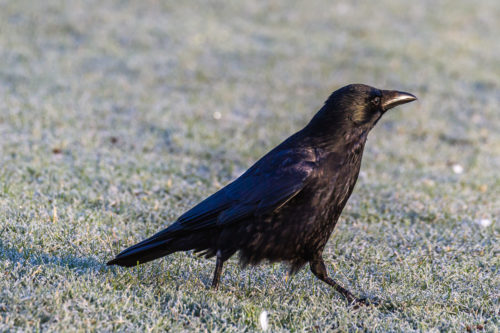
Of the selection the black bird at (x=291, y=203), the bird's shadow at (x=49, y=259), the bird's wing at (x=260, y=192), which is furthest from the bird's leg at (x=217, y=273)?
the bird's shadow at (x=49, y=259)

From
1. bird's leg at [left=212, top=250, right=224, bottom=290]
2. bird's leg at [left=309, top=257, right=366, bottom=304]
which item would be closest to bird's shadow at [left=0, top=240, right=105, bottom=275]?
bird's leg at [left=212, top=250, right=224, bottom=290]

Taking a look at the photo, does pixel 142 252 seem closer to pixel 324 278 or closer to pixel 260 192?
pixel 260 192

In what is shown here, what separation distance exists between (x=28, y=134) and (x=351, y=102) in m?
4.79

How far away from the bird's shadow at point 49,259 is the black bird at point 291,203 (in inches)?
10.0

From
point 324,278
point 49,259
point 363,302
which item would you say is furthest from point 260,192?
point 49,259

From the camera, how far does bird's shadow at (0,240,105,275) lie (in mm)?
3965

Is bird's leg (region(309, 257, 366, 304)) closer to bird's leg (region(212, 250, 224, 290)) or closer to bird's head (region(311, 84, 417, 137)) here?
bird's leg (region(212, 250, 224, 290))

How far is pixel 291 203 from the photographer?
3.78m

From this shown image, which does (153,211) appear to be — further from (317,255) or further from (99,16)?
(99,16)

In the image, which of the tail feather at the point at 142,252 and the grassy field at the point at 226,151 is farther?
the tail feather at the point at 142,252

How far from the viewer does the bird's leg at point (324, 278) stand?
395cm

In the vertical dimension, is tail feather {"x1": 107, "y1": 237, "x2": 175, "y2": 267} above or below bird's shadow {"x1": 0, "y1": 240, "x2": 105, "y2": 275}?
above

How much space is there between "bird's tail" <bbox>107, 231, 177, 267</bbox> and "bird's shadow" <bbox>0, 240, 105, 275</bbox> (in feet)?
0.67

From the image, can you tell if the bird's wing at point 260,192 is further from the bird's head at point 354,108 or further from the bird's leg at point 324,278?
the bird's leg at point 324,278
